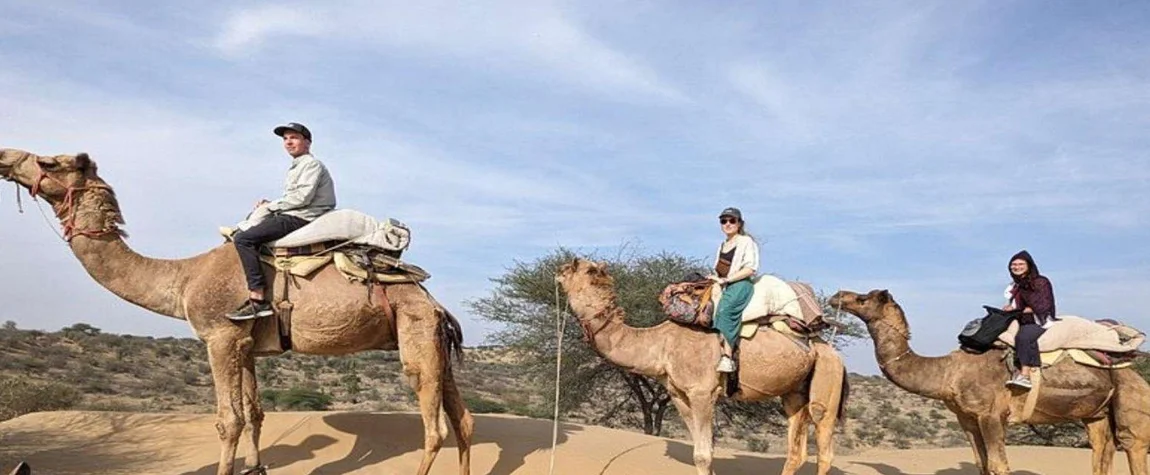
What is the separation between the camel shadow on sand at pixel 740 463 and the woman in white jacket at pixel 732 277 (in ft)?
10.2

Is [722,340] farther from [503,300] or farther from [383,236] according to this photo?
[503,300]

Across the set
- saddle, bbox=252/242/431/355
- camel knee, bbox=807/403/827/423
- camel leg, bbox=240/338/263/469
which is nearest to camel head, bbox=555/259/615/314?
saddle, bbox=252/242/431/355

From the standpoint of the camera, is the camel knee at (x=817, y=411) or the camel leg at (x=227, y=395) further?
the camel knee at (x=817, y=411)

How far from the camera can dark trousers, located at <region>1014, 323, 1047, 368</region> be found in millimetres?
10477

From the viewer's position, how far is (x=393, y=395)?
29.5 m

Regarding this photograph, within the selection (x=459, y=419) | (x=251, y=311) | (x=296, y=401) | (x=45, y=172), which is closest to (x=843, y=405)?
(x=459, y=419)

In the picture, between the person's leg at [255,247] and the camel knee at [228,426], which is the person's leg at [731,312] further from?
the camel knee at [228,426]

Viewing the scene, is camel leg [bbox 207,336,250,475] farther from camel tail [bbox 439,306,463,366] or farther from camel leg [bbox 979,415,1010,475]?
camel leg [bbox 979,415,1010,475]

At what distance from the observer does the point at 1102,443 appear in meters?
11.1

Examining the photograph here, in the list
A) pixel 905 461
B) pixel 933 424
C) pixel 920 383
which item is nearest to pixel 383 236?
pixel 920 383

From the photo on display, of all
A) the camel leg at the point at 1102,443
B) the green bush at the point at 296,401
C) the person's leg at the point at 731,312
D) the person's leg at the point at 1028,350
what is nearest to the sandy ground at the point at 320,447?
the person's leg at the point at 731,312

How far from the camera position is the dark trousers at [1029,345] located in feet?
34.4

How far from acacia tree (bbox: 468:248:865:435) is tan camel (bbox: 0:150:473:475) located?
11535mm

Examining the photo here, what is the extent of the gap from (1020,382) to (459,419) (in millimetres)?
6503
